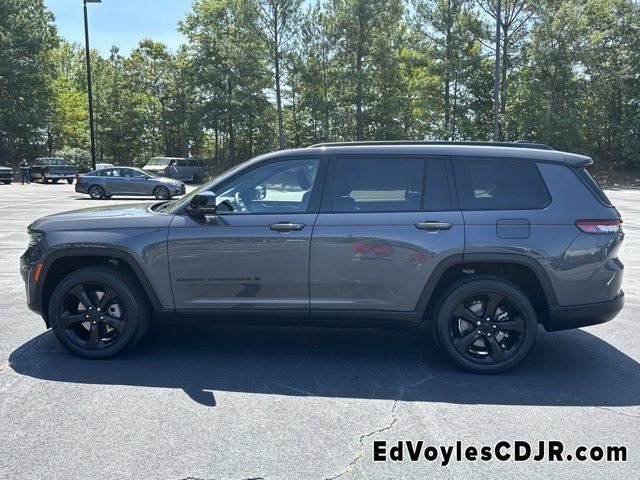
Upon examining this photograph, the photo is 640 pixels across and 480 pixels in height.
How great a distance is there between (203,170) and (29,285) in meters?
32.7

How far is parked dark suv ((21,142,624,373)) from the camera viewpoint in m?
4.34

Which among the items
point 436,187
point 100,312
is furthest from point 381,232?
point 100,312

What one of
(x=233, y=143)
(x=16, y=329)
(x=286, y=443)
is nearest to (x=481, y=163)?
(x=286, y=443)

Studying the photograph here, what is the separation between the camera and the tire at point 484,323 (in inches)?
173

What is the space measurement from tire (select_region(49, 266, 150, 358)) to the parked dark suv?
0.01m

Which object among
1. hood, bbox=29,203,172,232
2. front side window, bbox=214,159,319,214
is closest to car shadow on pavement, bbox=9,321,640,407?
hood, bbox=29,203,172,232

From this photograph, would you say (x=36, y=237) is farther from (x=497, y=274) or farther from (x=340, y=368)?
(x=497, y=274)

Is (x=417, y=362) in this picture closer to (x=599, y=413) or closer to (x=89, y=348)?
(x=599, y=413)

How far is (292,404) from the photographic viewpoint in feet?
12.8

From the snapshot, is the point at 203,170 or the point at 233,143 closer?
the point at 203,170

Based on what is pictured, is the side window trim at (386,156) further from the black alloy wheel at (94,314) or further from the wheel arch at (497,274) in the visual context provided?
the black alloy wheel at (94,314)

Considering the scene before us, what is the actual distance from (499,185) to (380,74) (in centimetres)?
3543

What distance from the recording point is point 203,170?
36.6 m

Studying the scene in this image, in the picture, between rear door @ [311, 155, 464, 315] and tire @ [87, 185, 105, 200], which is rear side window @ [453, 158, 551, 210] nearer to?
rear door @ [311, 155, 464, 315]
